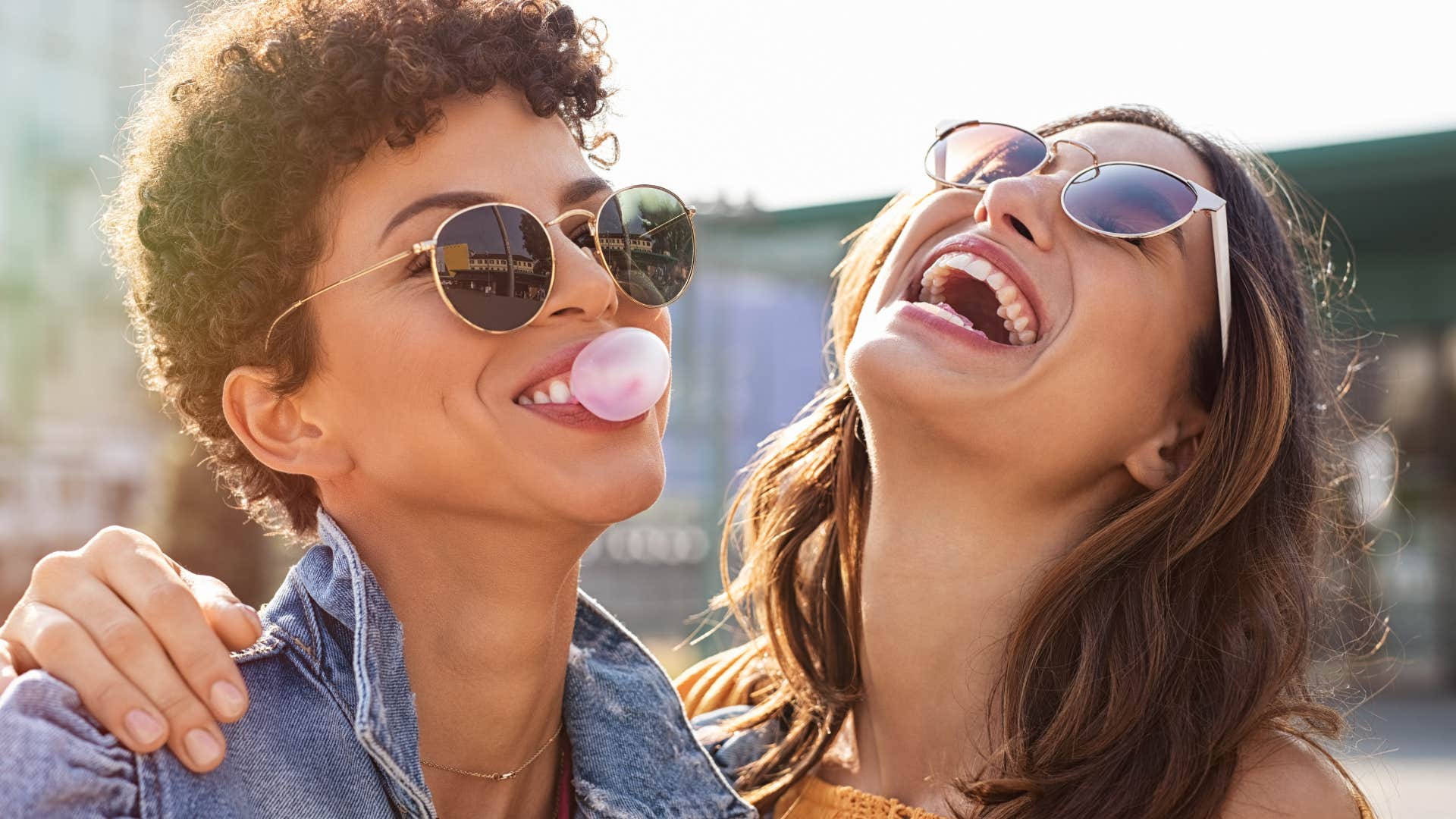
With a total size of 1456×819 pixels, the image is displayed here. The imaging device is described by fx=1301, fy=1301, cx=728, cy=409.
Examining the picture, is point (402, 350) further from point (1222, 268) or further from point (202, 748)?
point (1222, 268)

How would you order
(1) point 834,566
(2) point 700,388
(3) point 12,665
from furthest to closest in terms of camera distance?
(2) point 700,388 < (1) point 834,566 < (3) point 12,665

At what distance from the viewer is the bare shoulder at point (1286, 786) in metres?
2.30

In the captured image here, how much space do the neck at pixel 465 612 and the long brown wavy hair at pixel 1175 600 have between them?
28.2 inches

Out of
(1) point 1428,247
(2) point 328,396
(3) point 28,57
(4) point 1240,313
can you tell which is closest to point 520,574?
(2) point 328,396

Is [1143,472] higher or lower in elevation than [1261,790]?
higher

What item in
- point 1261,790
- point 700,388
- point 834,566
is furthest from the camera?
point 700,388

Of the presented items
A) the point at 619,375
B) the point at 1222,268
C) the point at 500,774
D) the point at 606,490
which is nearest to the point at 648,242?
the point at 619,375

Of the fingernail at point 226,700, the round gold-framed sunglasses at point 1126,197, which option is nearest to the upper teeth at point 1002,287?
the round gold-framed sunglasses at point 1126,197

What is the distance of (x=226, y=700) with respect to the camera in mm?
1907

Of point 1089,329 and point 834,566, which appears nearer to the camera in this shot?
point 1089,329

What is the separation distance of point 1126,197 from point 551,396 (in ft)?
4.57

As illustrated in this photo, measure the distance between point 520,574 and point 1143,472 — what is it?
1401 millimetres

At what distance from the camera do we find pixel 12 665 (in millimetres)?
1954

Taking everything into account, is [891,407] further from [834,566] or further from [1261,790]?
[1261,790]
